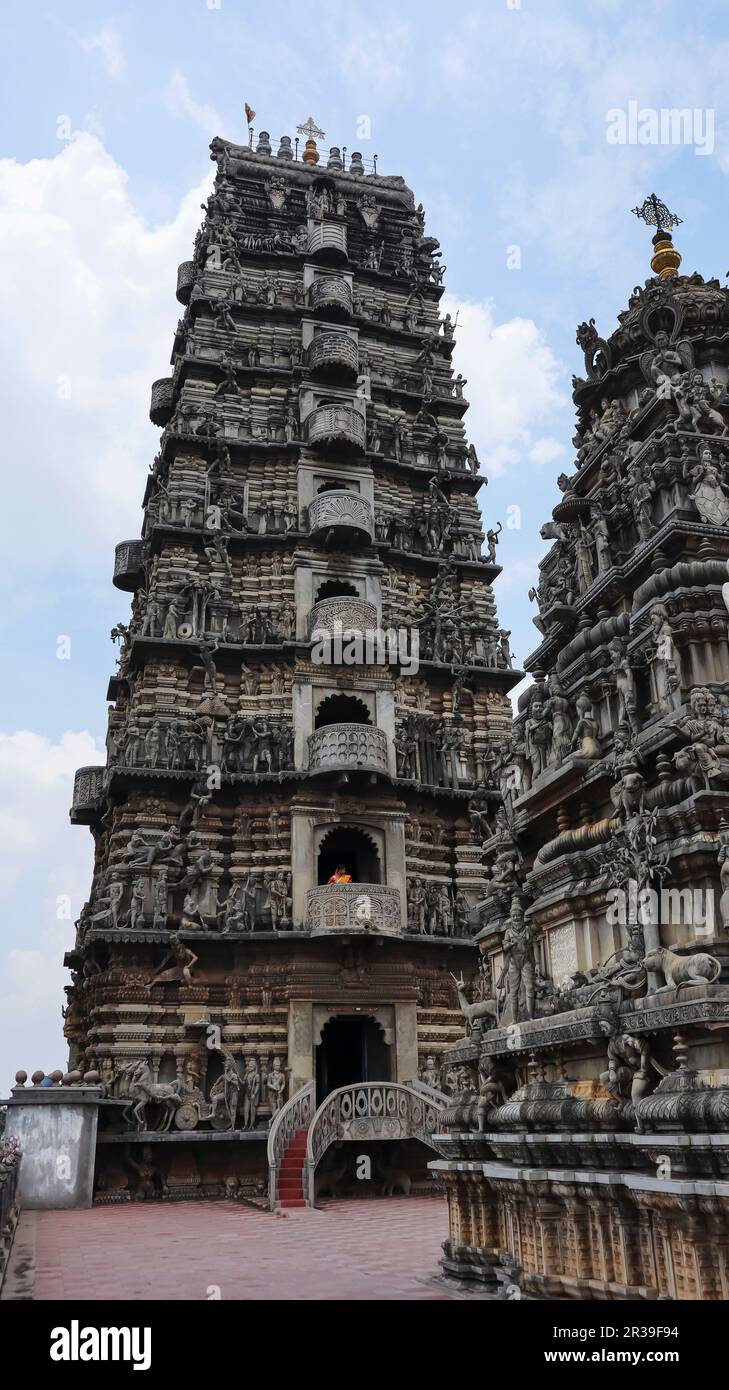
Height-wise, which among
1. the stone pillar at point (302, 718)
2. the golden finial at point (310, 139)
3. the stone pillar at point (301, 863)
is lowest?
the stone pillar at point (301, 863)

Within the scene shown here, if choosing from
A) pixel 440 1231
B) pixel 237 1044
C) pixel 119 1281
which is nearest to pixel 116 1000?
pixel 237 1044

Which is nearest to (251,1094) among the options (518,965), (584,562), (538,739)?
(518,965)

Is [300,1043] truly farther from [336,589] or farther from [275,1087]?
[336,589]

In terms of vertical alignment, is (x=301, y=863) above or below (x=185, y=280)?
below

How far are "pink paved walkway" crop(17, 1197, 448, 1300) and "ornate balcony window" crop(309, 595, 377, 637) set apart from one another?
1315 centimetres

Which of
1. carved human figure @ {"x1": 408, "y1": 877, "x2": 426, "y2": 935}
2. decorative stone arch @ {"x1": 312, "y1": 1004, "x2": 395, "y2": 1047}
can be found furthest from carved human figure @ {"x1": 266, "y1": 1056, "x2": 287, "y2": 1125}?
carved human figure @ {"x1": 408, "y1": 877, "x2": 426, "y2": 935}

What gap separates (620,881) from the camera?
9.47 metres

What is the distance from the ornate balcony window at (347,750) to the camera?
24.3 metres

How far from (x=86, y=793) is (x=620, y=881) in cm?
2347

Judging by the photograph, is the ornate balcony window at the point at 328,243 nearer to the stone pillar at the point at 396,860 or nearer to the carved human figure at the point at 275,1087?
the stone pillar at the point at 396,860

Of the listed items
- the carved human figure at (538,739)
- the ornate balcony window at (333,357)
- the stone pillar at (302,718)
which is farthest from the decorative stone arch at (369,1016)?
the ornate balcony window at (333,357)

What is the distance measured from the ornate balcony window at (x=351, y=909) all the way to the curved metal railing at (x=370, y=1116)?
339cm

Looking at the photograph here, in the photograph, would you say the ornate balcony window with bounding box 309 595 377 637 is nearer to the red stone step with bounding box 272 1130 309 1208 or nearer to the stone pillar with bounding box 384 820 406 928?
the stone pillar with bounding box 384 820 406 928
